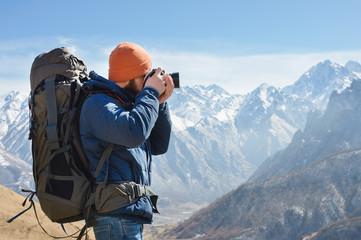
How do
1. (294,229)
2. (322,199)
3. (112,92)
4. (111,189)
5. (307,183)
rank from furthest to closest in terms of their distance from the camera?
(307,183) < (322,199) < (294,229) < (112,92) < (111,189)

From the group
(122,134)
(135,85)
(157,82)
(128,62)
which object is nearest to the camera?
(122,134)

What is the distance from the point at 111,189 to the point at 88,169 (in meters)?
0.37

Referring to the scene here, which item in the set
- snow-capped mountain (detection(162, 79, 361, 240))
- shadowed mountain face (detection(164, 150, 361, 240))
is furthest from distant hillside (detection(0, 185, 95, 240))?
shadowed mountain face (detection(164, 150, 361, 240))

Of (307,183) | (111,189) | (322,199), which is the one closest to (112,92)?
(111,189)

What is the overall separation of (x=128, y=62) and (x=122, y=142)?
993 millimetres

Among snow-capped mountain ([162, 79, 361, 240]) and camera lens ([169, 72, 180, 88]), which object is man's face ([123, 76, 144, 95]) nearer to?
camera lens ([169, 72, 180, 88])

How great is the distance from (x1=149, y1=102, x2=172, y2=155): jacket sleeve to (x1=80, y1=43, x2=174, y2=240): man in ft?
1.54

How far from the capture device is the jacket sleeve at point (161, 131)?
4.94m

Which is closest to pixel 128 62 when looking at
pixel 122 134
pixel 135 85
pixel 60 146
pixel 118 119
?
pixel 135 85

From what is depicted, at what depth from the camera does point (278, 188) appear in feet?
454

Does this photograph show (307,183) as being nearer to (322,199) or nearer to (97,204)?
(322,199)

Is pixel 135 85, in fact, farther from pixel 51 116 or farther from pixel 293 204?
pixel 293 204

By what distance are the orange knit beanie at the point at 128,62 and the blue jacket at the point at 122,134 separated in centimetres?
21

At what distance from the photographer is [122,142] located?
391 centimetres
